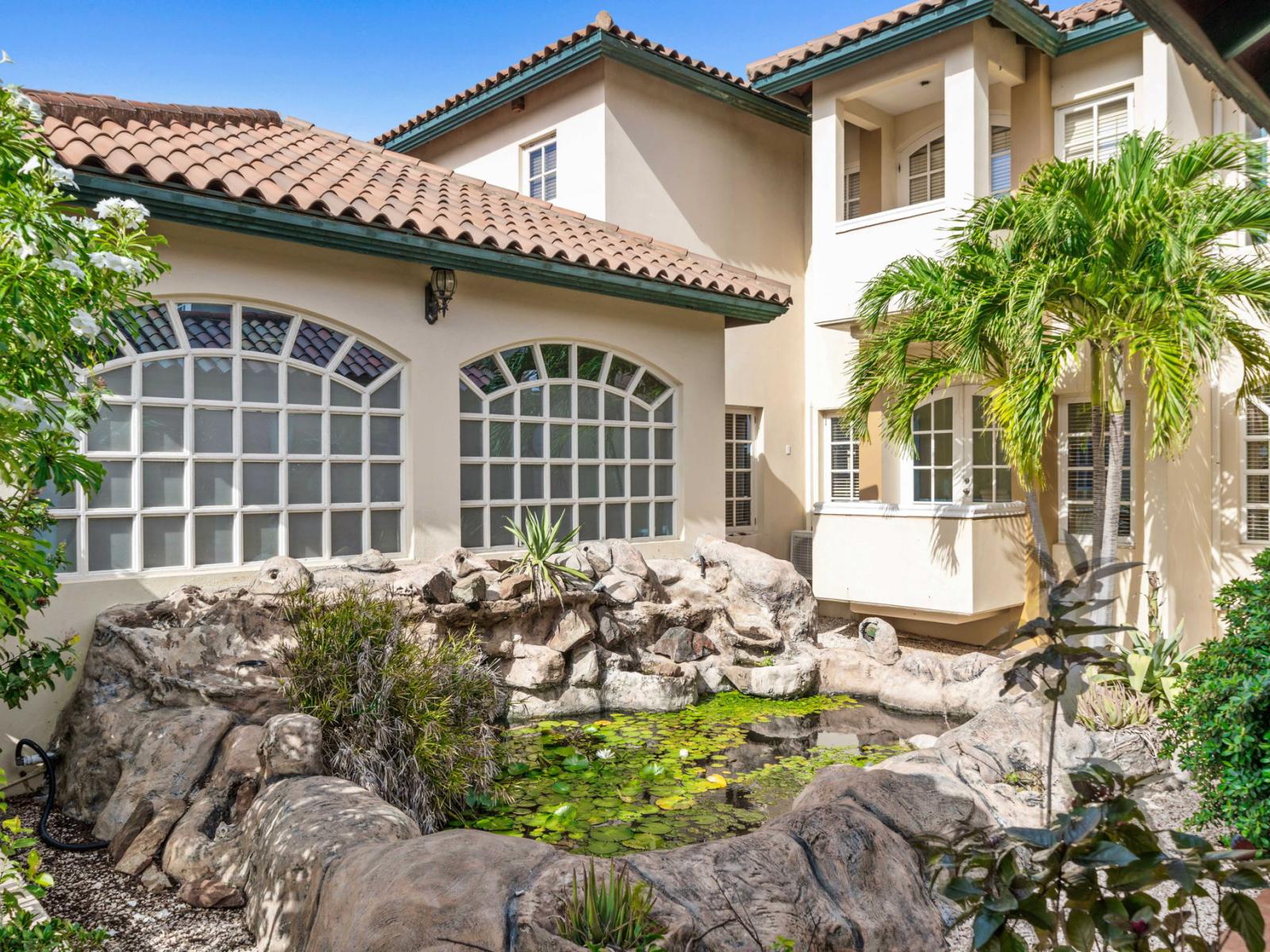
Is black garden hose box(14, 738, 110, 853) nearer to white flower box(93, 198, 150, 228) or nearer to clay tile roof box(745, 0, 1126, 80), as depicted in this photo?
white flower box(93, 198, 150, 228)

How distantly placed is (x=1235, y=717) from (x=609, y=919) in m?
3.13

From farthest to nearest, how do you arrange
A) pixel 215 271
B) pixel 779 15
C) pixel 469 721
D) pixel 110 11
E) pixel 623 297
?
pixel 779 15
pixel 110 11
pixel 623 297
pixel 215 271
pixel 469 721

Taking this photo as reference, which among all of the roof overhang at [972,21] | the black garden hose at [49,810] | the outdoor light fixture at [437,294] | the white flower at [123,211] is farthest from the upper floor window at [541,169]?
the black garden hose at [49,810]

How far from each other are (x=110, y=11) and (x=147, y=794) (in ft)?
45.4

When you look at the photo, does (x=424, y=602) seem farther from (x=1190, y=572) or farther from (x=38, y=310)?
(x=1190, y=572)

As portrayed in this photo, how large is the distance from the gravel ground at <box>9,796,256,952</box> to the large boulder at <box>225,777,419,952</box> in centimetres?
17

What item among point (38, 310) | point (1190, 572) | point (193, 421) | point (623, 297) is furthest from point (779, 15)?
point (38, 310)

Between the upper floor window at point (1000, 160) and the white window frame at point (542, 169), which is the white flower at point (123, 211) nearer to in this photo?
the white window frame at point (542, 169)

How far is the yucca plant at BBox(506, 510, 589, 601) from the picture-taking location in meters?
8.69

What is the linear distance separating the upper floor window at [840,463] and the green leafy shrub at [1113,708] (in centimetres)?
683

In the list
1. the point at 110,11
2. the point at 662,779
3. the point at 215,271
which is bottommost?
the point at 662,779

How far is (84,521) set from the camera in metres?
6.84

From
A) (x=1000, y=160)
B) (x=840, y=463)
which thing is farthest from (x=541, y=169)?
(x=1000, y=160)

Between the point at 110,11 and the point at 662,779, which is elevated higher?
the point at 110,11
